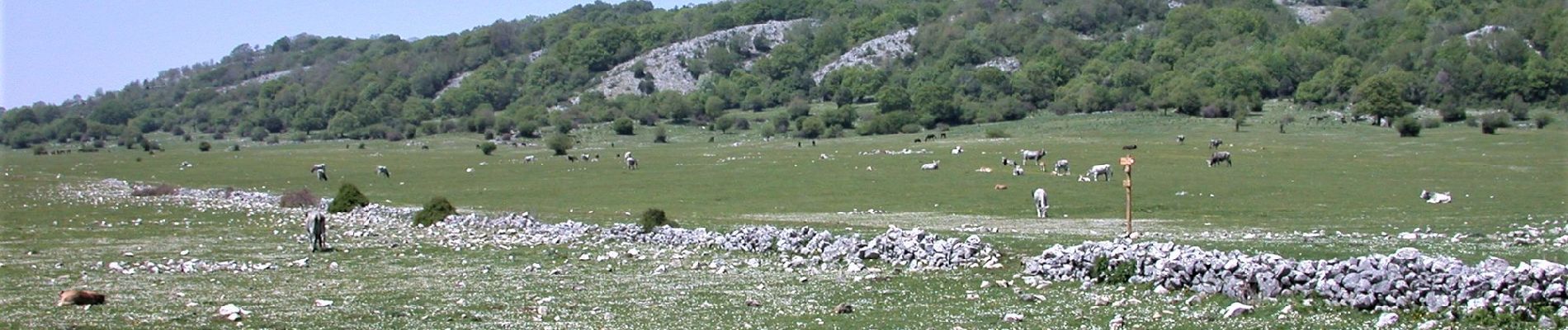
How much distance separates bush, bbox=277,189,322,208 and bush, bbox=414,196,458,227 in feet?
40.9

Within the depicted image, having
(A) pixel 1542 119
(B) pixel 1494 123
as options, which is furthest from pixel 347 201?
(A) pixel 1542 119

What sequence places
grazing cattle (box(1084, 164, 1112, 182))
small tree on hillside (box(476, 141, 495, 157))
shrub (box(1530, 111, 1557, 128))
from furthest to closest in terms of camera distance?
1. small tree on hillside (box(476, 141, 495, 157))
2. shrub (box(1530, 111, 1557, 128))
3. grazing cattle (box(1084, 164, 1112, 182))

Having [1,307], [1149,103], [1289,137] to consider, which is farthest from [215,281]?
[1149,103]

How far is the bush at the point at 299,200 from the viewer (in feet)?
179

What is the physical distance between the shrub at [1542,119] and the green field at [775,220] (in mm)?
4025

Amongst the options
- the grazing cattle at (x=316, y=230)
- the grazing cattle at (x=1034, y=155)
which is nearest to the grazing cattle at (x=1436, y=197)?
the grazing cattle at (x=1034, y=155)

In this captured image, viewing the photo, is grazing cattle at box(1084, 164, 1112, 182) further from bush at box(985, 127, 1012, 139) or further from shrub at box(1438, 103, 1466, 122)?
shrub at box(1438, 103, 1466, 122)

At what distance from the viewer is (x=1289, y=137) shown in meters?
96.3

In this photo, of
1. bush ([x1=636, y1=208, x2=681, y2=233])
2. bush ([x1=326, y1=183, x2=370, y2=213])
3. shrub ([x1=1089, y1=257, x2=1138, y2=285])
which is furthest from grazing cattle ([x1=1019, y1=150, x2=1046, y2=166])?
shrub ([x1=1089, y1=257, x2=1138, y2=285])

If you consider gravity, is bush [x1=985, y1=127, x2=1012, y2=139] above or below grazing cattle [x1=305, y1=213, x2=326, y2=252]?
below

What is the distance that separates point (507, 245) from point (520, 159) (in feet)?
206

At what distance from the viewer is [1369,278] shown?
18.5 m

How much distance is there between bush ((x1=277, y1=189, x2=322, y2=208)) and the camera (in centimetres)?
5466

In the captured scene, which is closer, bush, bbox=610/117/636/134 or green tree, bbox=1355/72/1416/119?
green tree, bbox=1355/72/1416/119
